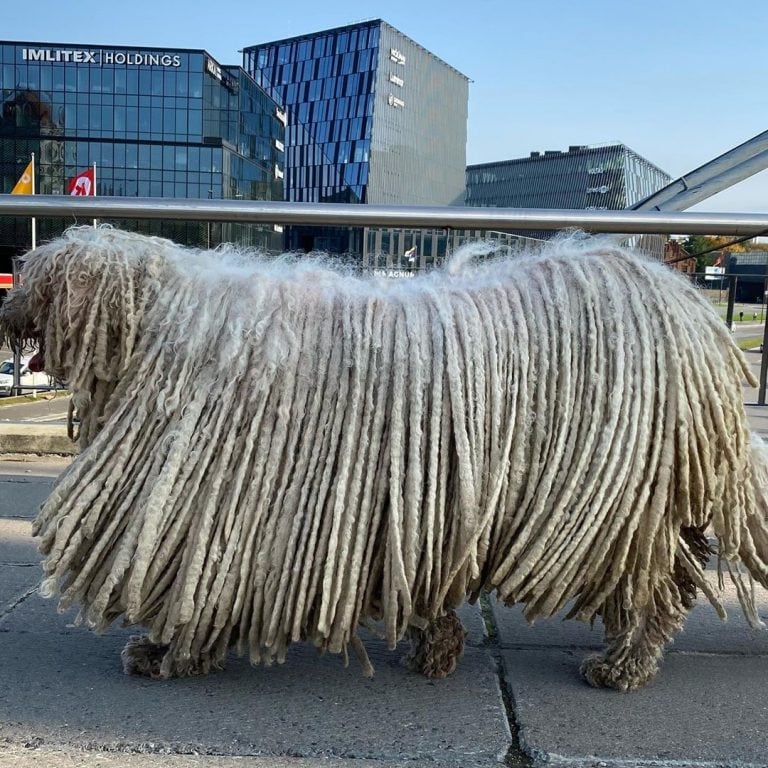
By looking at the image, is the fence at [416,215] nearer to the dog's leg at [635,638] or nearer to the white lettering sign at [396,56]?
the dog's leg at [635,638]

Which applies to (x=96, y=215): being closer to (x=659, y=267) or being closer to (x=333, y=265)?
(x=333, y=265)

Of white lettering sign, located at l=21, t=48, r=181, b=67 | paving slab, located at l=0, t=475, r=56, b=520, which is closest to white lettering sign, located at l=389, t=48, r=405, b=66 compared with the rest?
white lettering sign, located at l=21, t=48, r=181, b=67


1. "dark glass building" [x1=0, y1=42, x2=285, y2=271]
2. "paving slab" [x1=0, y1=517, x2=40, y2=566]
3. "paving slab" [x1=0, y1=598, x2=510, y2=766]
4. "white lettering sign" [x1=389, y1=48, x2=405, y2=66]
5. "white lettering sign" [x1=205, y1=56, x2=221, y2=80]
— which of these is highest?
"white lettering sign" [x1=389, y1=48, x2=405, y2=66]

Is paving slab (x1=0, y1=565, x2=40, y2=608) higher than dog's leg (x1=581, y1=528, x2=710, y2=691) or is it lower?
lower

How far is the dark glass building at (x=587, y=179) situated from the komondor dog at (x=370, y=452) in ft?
66.8

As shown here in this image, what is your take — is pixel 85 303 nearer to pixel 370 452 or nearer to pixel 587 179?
pixel 370 452

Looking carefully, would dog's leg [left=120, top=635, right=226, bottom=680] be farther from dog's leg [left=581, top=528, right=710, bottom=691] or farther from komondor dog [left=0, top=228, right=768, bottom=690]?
dog's leg [left=581, top=528, right=710, bottom=691]

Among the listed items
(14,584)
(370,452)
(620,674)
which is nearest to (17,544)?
(14,584)

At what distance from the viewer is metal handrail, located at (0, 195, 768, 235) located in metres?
3.94

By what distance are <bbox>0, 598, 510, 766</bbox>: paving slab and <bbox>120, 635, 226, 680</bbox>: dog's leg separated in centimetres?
3

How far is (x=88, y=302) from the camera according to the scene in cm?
258

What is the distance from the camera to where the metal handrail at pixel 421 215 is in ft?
12.9

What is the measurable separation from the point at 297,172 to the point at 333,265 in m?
105

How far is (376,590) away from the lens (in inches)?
98.3
